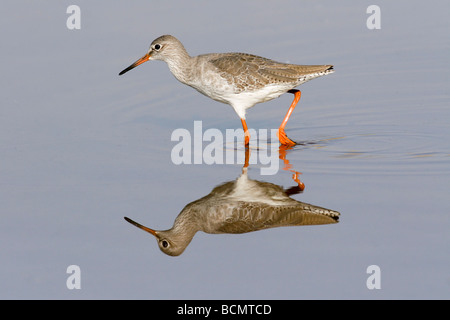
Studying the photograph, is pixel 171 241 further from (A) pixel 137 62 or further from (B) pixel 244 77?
(A) pixel 137 62

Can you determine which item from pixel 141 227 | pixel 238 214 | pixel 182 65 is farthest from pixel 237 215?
pixel 182 65

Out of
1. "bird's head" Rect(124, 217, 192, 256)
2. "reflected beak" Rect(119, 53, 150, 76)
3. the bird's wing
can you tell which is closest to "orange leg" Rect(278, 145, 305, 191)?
the bird's wing

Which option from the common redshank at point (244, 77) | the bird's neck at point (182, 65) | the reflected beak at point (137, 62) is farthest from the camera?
the reflected beak at point (137, 62)

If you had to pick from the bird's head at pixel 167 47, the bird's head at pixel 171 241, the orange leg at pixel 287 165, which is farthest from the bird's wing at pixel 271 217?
the bird's head at pixel 167 47

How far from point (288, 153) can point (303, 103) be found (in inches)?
104

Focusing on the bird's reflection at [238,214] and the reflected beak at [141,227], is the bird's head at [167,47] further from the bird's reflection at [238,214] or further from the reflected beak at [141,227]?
the reflected beak at [141,227]

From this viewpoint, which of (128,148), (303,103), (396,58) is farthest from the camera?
(396,58)

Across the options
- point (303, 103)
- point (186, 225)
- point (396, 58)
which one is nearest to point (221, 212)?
point (186, 225)

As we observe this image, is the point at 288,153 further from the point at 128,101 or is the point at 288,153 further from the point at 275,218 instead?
the point at 128,101

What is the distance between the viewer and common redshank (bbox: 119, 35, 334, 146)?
13.8m

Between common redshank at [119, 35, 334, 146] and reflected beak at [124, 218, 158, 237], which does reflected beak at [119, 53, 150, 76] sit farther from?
reflected beak at [124, 218, 158, 237]

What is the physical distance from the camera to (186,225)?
10383 mm

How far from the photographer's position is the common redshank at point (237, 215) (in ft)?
33.1

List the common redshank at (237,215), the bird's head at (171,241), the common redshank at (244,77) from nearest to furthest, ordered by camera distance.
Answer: the bird's head at (171,241)
the common redshank at (237,215)
the common redshank at (244,77)
